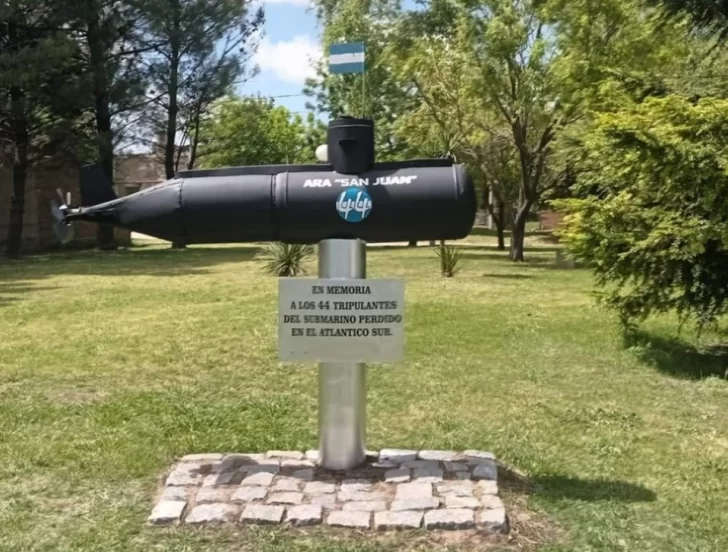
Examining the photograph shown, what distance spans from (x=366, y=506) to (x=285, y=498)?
1.35ft

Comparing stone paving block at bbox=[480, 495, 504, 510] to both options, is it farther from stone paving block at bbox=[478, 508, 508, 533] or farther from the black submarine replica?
the black submarine replica

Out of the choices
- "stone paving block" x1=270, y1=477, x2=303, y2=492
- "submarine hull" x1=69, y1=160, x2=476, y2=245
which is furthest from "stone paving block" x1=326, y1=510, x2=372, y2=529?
"submarine hull" x1=69, y1=160, x2=476, y2=245

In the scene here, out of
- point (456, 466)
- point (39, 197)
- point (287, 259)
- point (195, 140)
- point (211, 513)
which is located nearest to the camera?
point (211, 513)

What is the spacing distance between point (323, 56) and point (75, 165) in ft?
40.8

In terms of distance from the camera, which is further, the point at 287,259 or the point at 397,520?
the point at 287,259

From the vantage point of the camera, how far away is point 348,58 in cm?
478

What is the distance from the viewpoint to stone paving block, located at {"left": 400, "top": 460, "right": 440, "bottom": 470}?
4617 millimetres

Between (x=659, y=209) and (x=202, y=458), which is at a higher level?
(x=659, y=209)

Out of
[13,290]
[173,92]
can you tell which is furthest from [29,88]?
[13,290]

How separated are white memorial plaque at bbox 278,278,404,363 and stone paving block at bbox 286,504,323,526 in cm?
75

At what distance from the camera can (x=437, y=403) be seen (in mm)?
6445

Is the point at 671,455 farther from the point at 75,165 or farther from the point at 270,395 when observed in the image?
the point at 75,165

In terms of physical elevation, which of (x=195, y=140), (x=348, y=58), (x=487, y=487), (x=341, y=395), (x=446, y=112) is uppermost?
(x=195, y=140)

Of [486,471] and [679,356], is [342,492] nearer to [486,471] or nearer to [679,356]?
[486,471]
